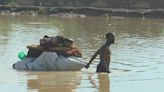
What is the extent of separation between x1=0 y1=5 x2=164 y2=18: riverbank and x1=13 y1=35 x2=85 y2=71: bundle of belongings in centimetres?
1958

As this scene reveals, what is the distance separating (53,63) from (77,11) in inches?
863

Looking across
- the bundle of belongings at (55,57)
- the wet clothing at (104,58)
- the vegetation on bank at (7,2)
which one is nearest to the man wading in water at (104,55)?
the wet clothing at (104,58)

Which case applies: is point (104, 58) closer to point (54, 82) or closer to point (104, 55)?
point (104, 55)

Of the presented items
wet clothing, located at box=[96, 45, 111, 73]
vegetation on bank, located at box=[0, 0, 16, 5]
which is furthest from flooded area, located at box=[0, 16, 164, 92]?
vegetation on bank, located at box=[0, 0, 16, 5]

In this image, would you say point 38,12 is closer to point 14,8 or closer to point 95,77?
point 14,8

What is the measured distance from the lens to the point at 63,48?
11.2 m

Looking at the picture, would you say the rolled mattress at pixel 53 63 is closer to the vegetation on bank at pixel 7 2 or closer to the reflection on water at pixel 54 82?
the reflection on water at pixel 54 82

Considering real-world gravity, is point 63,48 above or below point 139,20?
above

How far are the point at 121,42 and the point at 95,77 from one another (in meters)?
7.43

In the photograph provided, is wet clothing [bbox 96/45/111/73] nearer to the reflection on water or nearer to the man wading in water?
the man wading in water

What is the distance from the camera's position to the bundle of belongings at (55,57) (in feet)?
36.3

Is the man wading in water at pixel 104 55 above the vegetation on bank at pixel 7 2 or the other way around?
above

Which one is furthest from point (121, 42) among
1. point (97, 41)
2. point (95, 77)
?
point (95, 77)

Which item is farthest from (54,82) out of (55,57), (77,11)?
(77,11)
